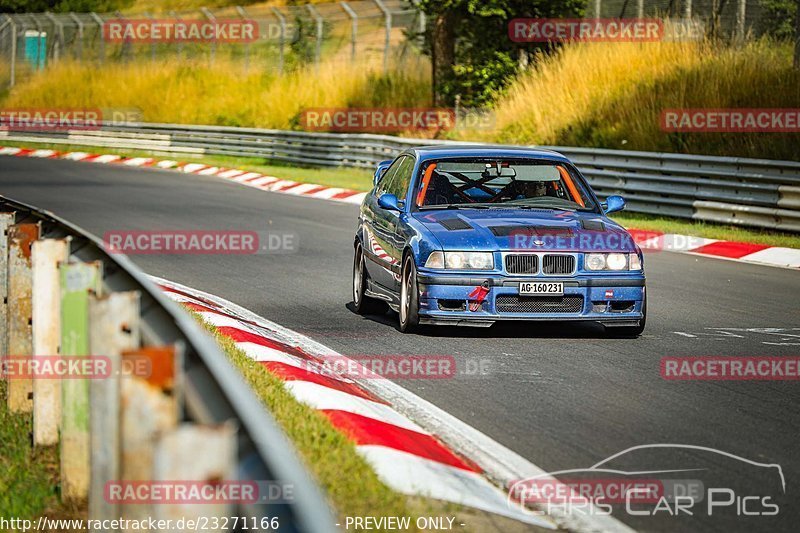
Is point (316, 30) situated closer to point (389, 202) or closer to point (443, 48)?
point (443, 48)

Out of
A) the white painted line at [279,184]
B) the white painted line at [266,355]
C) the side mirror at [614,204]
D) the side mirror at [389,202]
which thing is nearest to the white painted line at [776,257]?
the side mirror at [614,204]

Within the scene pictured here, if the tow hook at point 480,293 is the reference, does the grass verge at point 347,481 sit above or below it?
above

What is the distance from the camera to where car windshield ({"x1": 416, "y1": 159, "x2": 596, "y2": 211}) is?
1112cm

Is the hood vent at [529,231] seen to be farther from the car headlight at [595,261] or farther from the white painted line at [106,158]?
the white painted line at [106,158]

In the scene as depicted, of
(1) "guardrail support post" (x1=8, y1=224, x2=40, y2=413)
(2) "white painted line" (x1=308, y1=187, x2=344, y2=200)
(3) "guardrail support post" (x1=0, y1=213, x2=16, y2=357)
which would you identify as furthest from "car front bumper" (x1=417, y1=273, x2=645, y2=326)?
(2) "white painted line" (x1=308, y1=187, x2=344, y2=200)

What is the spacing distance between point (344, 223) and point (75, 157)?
63.7ft

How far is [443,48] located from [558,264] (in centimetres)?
2456

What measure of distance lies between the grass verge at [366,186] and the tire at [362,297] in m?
7.60

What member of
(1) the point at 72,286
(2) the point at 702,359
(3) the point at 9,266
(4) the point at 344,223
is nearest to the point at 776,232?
(4) the point at 344,223

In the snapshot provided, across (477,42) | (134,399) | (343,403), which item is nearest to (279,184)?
(477,42)

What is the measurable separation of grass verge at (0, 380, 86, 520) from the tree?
Result: 26026 mm

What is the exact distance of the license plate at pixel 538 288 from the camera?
32.8 ft

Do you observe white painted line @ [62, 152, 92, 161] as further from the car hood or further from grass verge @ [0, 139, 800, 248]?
the car hood

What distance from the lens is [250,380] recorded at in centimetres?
762
